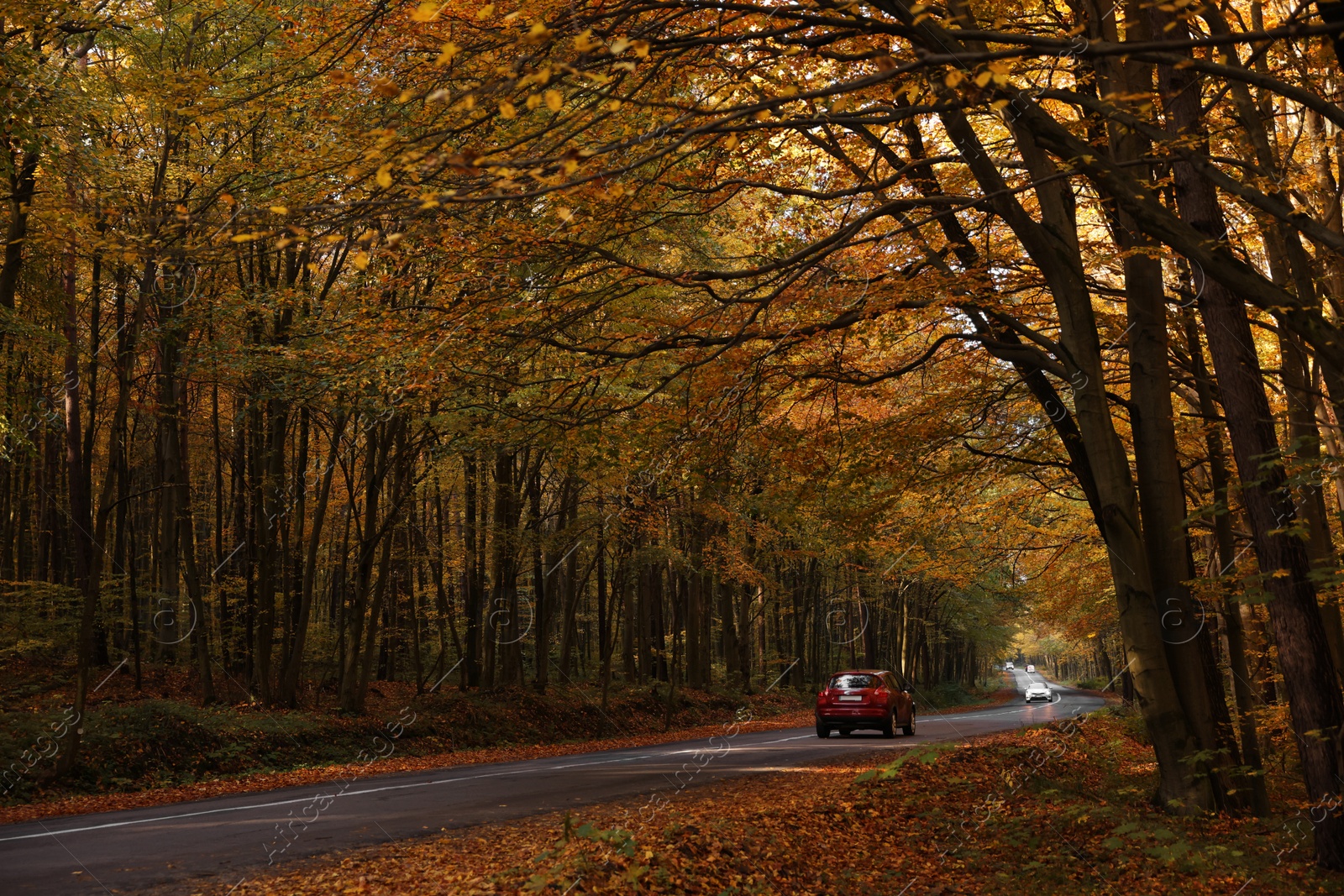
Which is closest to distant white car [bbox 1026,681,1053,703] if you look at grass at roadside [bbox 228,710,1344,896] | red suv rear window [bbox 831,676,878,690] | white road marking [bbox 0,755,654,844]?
Result: red suv rear window [bbox 831,676,878,690]

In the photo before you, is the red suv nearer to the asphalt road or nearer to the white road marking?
the asphalt road

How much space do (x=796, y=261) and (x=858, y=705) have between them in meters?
16.9

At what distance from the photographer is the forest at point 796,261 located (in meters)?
6.32

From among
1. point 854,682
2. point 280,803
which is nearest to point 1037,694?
point 854,682

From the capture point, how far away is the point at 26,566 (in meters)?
29.9

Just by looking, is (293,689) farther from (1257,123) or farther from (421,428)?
(1257,123)

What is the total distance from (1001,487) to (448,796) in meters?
11.4

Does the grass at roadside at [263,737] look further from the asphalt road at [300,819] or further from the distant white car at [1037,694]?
the distant white car at [1037,694]

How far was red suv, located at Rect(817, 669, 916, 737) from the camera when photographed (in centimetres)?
2277

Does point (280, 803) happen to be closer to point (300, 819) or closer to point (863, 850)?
point (300, 819)

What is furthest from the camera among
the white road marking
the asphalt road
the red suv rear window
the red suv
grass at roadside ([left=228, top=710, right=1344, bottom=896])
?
the red suv rear window

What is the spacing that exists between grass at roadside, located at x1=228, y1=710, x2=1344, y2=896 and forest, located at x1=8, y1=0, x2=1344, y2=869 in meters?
0.97

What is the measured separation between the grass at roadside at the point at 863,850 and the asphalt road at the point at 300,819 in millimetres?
686

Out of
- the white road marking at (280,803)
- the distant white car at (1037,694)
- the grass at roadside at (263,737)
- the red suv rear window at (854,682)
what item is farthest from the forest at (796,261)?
the distant white car at (1037,694)
